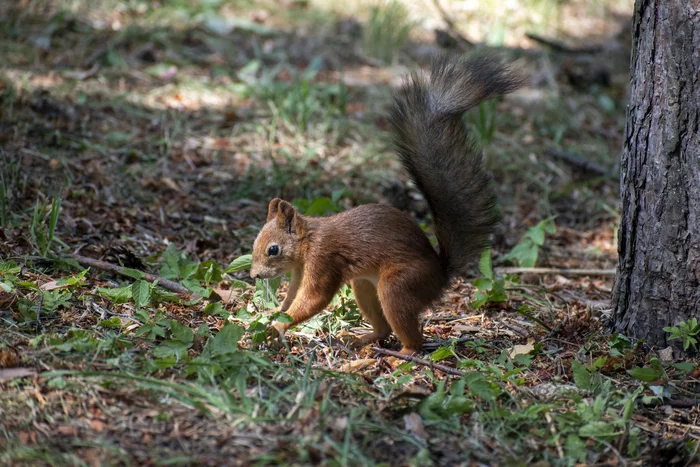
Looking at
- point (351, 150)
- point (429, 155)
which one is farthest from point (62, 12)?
point (429, 155)

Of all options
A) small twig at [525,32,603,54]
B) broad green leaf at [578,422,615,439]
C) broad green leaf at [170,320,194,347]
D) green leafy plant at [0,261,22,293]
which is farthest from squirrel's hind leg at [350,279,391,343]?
small twig at [525,32,603,54]

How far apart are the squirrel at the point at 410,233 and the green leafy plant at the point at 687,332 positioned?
780 mm

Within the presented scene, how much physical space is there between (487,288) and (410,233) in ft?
2.20

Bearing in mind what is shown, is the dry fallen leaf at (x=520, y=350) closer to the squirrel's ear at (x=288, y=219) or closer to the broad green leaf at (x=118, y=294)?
the squirrel's ear at (x=288, y=219)

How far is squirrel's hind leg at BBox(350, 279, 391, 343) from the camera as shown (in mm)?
3066

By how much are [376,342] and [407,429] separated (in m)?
0.88

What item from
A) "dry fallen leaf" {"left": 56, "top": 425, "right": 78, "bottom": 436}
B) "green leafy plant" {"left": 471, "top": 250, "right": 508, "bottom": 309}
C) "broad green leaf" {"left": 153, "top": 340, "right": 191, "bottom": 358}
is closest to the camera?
"dry fallen leaf" {"left": 56, "top": 425, "right": 78, "bottom": 436}

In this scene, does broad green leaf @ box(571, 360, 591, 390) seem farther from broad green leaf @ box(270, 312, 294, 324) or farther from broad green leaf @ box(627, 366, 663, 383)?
broad green leaf @ box(270, 312, 294, 324)

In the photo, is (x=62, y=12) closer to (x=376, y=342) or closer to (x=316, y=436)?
(x=376, y=342)

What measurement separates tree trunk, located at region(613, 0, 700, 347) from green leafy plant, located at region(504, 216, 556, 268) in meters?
0.89

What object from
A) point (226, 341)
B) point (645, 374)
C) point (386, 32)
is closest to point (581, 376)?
point (645, 374)

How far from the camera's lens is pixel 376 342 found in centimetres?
305

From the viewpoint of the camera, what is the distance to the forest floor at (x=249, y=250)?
7.05 ft

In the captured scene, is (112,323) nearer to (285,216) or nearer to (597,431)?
(285,216)
